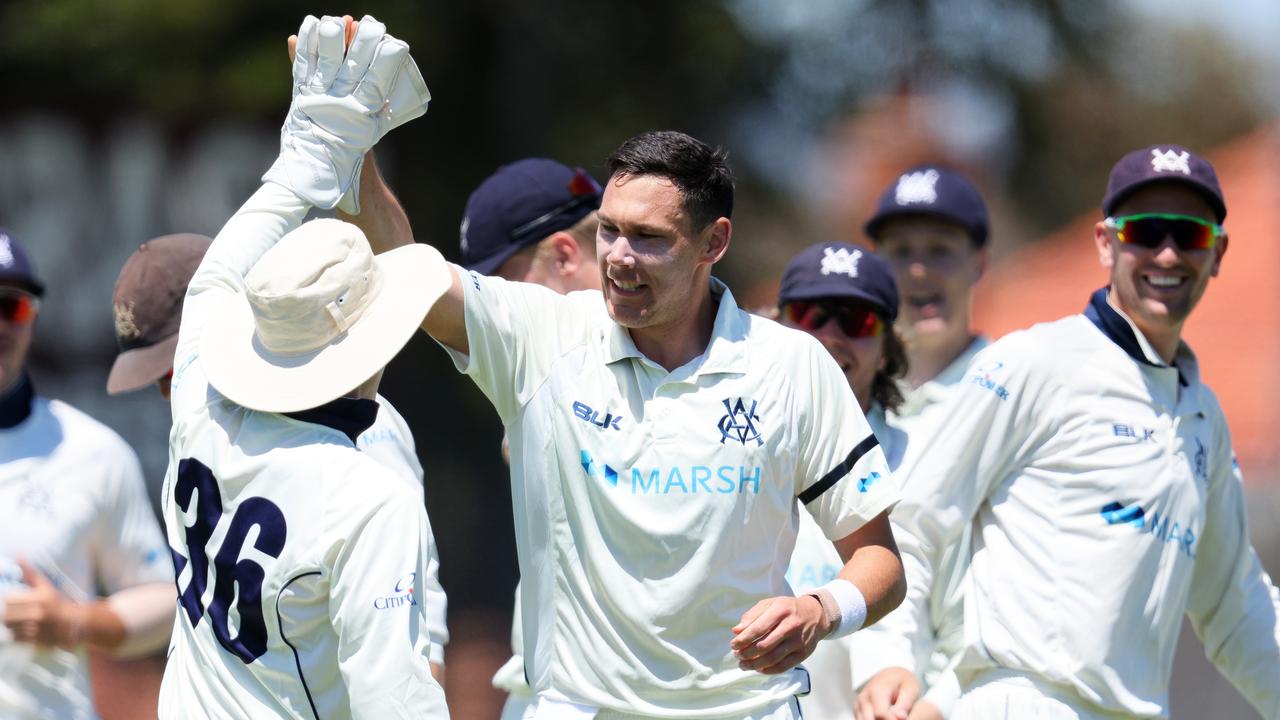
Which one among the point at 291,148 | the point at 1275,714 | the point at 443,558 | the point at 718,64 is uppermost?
the point at 718,64

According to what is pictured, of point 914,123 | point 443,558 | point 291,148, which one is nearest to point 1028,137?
point 914,123

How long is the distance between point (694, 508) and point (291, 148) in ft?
4.11

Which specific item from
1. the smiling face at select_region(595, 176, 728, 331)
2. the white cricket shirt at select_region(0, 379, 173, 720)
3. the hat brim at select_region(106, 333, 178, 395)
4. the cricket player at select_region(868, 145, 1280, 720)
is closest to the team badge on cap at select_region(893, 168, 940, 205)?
the cricket player at select_region(868, 145, 1280, 720)

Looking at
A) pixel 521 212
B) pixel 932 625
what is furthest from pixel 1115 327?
pixel 521 212

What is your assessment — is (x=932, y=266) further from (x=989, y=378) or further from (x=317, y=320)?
(x=317, y=320)

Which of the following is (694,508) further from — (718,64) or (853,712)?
(718,64)

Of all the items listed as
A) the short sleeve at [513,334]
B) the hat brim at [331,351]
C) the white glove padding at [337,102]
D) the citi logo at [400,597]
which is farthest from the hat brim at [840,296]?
the citi logo at [400,597]

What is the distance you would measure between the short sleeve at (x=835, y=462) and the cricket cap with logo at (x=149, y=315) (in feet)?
6.29

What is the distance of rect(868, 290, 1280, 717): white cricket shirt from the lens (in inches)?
183

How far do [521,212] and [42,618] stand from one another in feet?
6.09

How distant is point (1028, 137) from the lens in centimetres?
1842

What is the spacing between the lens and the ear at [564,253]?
209 inches

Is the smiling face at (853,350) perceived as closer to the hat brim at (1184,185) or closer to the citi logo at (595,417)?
the hat brim at (1184,185)

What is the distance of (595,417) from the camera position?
3.87 metres
